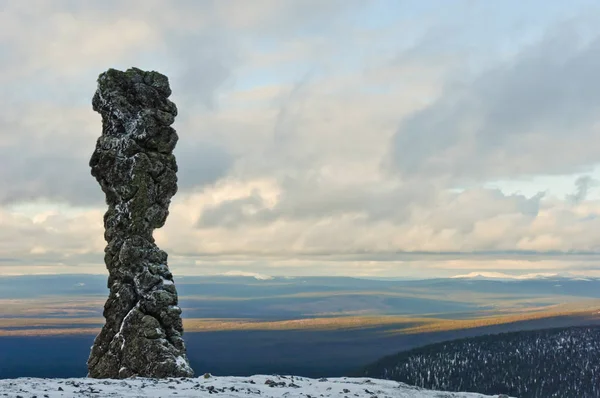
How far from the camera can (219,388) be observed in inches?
1347

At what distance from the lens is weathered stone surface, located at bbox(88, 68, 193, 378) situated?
157 ft

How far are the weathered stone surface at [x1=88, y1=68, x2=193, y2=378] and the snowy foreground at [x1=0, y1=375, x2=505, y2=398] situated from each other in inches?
410

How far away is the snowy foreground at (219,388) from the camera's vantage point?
100 feet

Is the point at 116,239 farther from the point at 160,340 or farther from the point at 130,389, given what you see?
the point at 130,389

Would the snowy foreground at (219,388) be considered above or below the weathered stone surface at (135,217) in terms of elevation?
below

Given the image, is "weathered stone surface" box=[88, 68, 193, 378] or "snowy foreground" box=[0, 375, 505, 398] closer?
"snowy foreground" box=[0, 375, 505, 398]

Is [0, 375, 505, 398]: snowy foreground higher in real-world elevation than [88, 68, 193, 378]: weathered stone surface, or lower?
lower

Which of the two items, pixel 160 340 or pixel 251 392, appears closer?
pixel 251 392

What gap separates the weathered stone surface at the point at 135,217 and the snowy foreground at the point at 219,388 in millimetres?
10411

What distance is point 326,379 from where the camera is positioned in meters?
42.5

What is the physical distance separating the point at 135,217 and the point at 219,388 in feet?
69.9

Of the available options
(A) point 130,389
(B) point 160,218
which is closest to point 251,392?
(A) point 130,389

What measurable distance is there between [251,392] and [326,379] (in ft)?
31.5

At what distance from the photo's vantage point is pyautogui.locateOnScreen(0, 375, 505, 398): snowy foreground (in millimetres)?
30547
